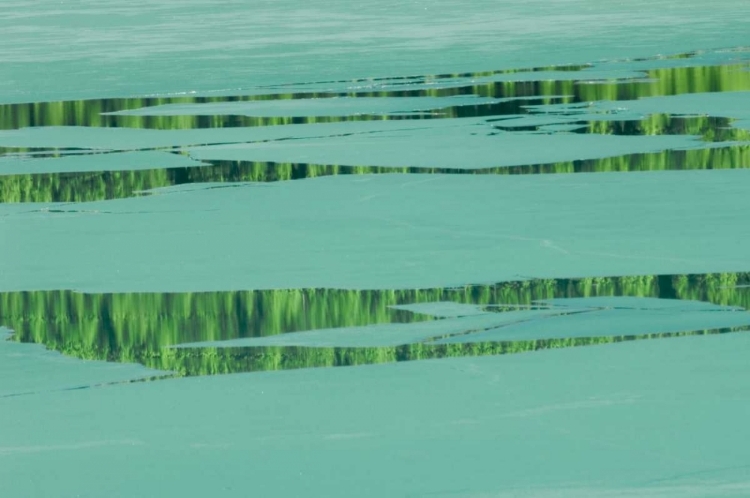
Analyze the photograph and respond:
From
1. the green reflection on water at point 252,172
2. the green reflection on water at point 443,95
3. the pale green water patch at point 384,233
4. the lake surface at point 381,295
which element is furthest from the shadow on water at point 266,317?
the green reflection on water at point 443,95

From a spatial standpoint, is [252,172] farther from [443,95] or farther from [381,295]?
[443,95]

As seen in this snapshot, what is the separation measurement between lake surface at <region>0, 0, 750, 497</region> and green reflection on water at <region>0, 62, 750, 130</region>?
0.23 ft

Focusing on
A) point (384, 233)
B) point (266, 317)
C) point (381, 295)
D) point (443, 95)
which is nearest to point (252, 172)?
point (384, 233)

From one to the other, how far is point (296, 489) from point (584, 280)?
2054 millimetres

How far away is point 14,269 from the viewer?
567cm

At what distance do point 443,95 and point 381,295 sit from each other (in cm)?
669

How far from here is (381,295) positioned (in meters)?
5.07

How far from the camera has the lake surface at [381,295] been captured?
3.53 m

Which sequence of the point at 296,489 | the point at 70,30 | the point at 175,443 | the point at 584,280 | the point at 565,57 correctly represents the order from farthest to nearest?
the point at 70,30
the point at 565,57
the point at 584,280
the point at 175,443
the point at 296,489

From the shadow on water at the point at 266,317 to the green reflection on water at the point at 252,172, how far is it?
93.1 inches

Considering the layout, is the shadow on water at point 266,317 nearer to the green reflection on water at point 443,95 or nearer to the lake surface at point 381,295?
the lake surface at point 381,295

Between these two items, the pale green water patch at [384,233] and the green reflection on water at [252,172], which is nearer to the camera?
the pale green water patch at [384,233]

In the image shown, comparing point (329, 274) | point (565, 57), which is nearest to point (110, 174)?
point (329, 274)

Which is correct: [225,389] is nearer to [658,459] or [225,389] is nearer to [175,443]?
[175,443]
